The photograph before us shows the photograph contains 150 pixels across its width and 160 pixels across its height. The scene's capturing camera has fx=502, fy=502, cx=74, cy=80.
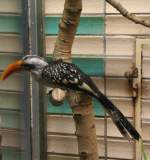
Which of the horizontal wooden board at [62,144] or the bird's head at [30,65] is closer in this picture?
the bird's head at [30,65]

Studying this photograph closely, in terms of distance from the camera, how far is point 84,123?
1.45 meters

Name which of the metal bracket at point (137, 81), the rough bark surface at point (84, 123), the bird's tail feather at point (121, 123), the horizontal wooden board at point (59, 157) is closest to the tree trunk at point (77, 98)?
the rough bark surface at point (84, 123)

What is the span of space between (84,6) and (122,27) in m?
0.17

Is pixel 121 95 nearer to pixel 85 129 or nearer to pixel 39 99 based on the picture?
pixel 39 99

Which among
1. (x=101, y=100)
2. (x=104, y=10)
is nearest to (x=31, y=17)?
(x=104, y=10)

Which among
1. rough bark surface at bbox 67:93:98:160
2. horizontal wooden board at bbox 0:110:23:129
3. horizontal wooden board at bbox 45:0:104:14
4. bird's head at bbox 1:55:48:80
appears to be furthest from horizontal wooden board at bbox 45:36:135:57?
A: bird's head at bbox 1:55:48:80

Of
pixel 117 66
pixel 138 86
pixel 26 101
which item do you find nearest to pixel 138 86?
pixel 138 86

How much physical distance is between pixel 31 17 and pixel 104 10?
0.29m

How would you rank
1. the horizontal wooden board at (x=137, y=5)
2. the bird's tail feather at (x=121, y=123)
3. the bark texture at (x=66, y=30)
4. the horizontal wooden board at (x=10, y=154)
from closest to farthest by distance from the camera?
1. the bird's tail feather at (x=121, y=123)
2. the bark texture at (x=66, y=30)
3. the horizontal wooden board at (x=137, y=5)
4. the horizontal wooden board at (x=10, y=154)

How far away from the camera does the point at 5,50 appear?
75.9 inches

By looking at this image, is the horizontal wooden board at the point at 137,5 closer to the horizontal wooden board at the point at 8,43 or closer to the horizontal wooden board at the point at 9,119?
the horizontal wooden board at the point at 8,43

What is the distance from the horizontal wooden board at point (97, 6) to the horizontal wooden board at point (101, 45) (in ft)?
0.34

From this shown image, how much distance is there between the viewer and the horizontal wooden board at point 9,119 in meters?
1.98

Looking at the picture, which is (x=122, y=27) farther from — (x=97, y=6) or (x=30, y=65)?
(x=30, y=65)
